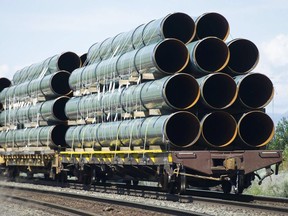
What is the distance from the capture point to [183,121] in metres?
17.7

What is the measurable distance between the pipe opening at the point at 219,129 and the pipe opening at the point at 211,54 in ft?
4.54

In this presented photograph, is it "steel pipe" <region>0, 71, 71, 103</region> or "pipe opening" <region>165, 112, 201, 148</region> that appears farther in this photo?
"steel pipe" <region>0, 71, 71, 103</region>

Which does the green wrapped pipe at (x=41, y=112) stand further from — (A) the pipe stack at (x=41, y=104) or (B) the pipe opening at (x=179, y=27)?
(B) the pipe opening at (x=179, y=27)

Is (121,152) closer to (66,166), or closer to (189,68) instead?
(189,68)

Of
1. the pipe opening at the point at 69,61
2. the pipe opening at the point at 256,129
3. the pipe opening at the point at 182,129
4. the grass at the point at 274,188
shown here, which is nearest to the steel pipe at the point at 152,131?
the pipe opening at the point at 182,129

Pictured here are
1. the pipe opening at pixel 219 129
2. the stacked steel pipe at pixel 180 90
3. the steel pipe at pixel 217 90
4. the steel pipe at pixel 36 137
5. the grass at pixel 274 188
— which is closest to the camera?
the steel pipe at pixel 217 90

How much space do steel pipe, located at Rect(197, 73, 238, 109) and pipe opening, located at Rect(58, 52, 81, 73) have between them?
977cm

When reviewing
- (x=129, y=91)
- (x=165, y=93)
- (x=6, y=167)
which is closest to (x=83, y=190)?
(x=129, y=91)

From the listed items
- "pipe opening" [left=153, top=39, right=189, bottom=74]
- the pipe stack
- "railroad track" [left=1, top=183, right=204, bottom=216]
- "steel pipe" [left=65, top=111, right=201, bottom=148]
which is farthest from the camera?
the pipe stack

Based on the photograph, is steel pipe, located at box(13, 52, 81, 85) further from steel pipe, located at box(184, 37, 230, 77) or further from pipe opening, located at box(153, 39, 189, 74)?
steel pipe, located at box(184, 37, 230, 77)

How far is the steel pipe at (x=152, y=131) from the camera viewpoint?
658 inches

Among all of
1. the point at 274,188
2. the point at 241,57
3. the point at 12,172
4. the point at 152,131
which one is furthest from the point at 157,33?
the point at 12,172

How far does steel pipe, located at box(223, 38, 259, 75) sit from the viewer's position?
59.4 ft

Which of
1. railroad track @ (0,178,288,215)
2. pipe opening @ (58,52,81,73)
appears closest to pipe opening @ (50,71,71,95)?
pipe opening @ (58,52,81,73)
